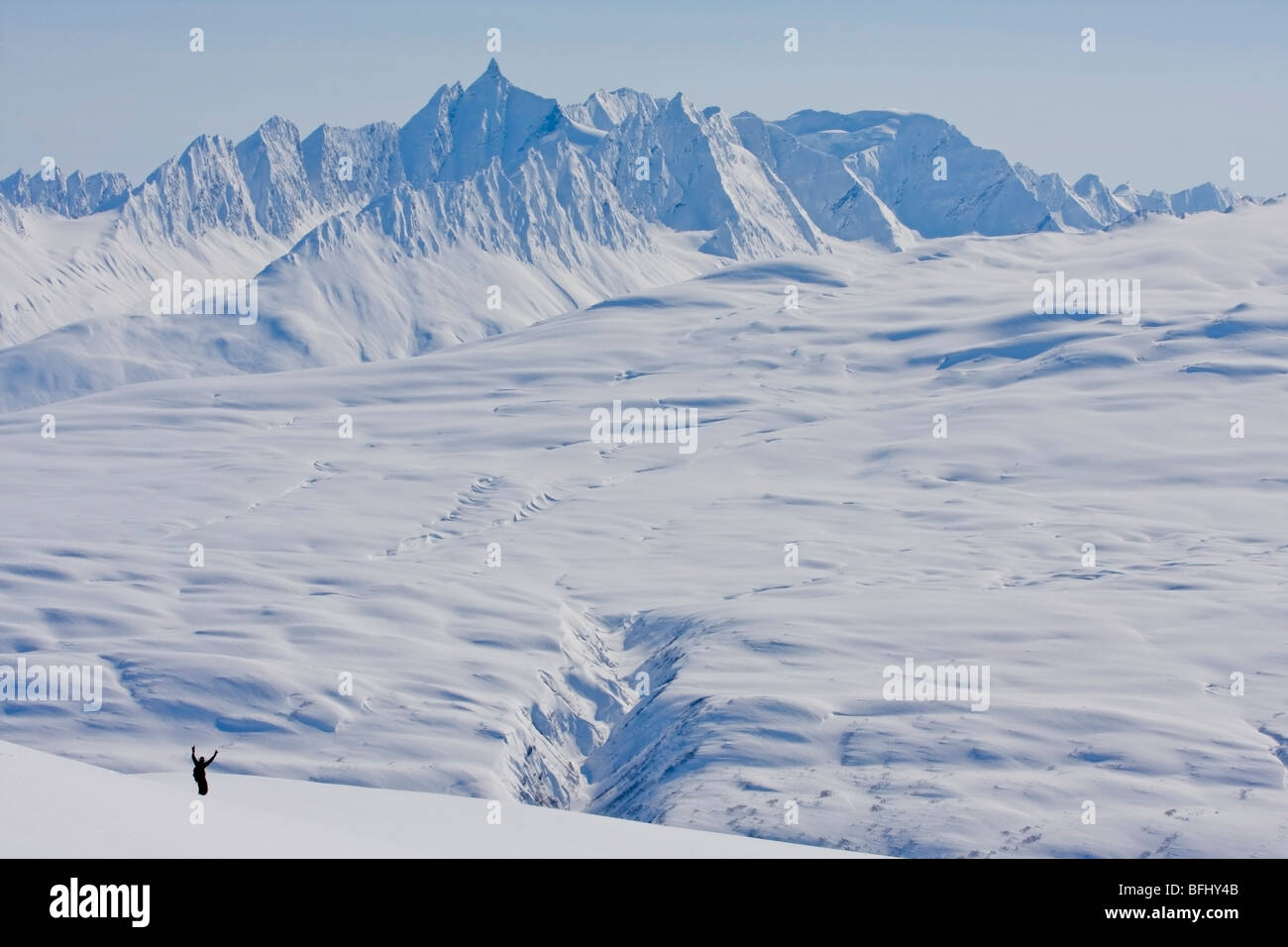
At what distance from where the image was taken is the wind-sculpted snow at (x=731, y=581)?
137ft

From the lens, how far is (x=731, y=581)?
2763 inches

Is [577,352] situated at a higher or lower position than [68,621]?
higher

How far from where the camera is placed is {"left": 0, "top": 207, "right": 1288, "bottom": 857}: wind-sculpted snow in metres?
41.8

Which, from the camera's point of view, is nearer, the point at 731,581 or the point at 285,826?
the point at 285,826

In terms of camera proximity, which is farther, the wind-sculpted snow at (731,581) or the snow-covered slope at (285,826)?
the wind-sculpted snow at (731,581)

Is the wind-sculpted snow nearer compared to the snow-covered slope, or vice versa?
the snow-covered slope

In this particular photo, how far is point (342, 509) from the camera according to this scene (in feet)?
294

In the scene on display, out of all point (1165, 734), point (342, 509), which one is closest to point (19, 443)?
point (342, 509)

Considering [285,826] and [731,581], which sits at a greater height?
[285,826]

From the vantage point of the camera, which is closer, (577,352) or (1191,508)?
(1191,508)
